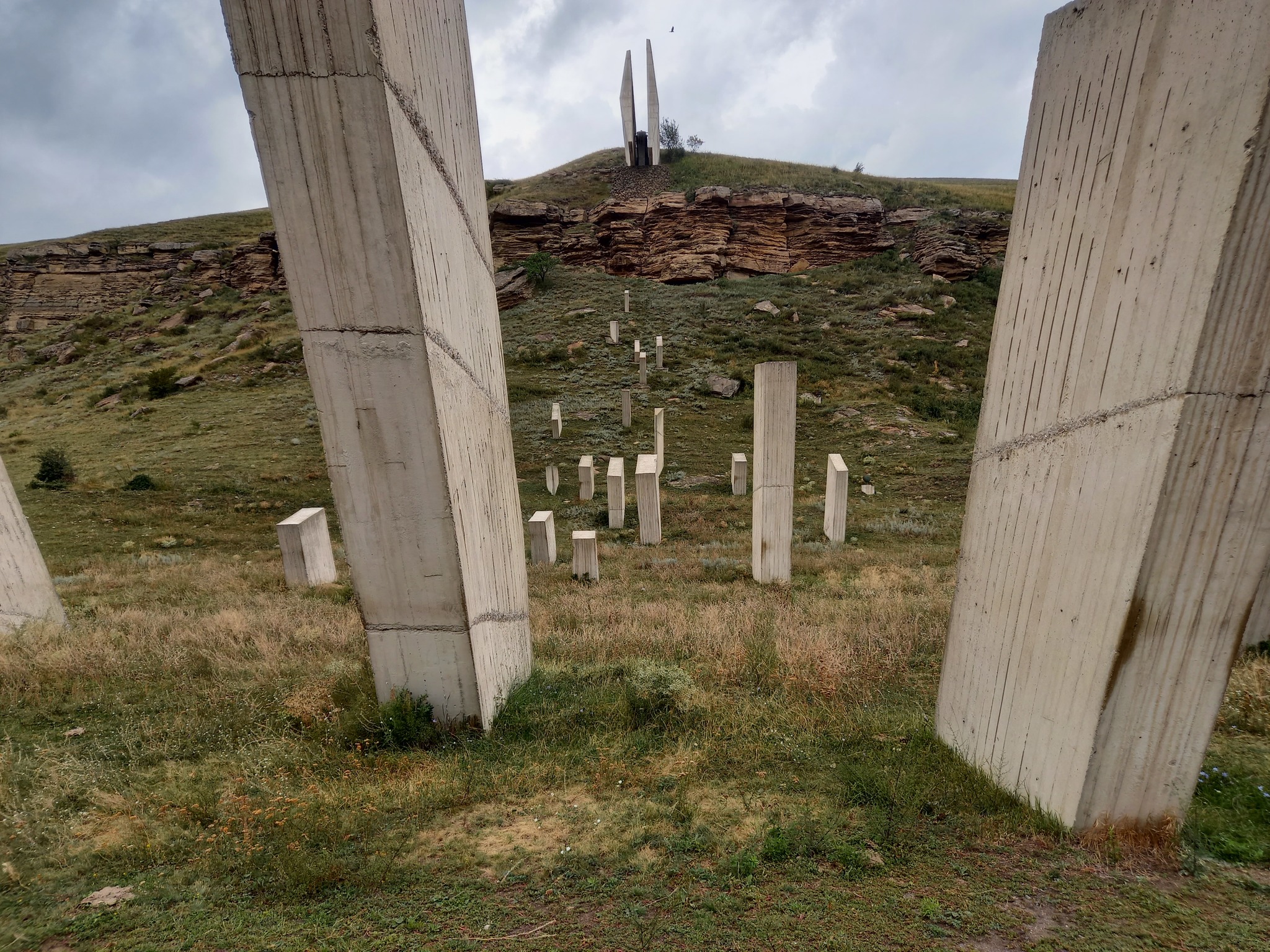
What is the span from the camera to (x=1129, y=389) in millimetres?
2289

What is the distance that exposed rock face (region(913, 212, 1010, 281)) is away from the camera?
34.3 m

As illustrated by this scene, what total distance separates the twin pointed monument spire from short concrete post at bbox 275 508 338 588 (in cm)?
4606

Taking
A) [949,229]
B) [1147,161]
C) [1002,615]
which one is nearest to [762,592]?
[1002,615]

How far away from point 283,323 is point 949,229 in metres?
42.6

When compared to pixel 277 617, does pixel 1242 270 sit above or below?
above

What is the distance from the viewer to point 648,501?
11.8 meters

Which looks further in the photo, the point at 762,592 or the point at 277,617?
the point at 762,592

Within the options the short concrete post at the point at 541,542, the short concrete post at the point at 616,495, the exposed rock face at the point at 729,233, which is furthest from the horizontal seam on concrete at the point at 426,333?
the exposed rock face at the point at 729,233

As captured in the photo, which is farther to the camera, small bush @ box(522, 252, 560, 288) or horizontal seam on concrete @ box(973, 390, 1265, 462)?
small bush @ box(522, 252, 560, 288)

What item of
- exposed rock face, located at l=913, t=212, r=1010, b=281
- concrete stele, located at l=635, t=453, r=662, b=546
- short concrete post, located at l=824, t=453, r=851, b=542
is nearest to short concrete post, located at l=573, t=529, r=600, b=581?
concrete stele, located at l=635, t=453, r=662, b=546

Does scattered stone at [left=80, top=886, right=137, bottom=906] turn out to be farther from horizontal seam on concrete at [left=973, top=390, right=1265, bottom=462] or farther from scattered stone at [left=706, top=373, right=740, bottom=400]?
scattered stone at [left=706, top=373, right=740, bottom=400]

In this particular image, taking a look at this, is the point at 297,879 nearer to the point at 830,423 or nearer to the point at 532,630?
the point at 532,630

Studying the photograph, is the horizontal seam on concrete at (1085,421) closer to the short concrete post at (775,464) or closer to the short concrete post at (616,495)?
the short concrete post at (775,464)

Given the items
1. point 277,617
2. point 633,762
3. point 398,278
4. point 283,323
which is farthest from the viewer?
point 283,323
